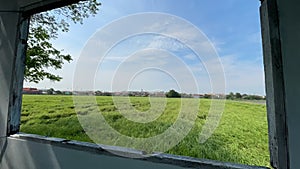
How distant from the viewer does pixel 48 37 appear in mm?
2146

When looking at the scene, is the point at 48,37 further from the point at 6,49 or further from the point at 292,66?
the point at 292,66

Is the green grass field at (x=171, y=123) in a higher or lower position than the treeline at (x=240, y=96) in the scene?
lower

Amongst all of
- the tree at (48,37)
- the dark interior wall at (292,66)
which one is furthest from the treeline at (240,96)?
the tree at (48,37)

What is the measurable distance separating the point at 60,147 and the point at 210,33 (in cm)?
135

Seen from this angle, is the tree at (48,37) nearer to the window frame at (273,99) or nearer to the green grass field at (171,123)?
the green grass field at (171,123)

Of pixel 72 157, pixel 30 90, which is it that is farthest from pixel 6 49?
pixel 72 157

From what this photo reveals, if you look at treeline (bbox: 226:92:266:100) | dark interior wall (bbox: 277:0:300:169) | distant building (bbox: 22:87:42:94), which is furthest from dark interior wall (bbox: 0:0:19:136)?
dark interior wall (bbox: 277:0:300:169)

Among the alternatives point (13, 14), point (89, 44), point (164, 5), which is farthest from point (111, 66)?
point (13, 14)

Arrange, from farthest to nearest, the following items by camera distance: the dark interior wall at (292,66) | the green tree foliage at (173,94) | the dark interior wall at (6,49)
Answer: the dark interior wall at (6,49), the green tree foliage at (173,94), the dark interior wall at (292,66)

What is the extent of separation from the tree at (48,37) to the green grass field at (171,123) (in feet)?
1.20

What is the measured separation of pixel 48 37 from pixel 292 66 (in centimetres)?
231

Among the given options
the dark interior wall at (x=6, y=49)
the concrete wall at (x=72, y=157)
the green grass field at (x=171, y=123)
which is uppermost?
the dark interior wall at (x=6, y=49)

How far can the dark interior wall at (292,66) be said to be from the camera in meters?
0.77

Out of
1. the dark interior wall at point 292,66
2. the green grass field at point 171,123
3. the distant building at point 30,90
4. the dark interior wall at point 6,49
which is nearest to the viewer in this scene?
the dark interior wall at point 292,66
